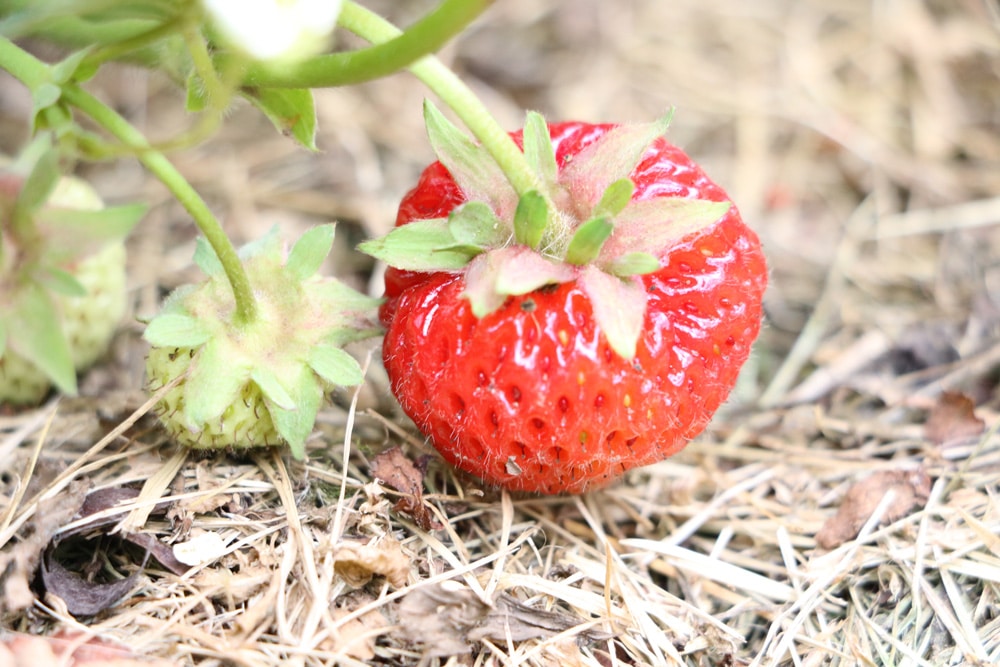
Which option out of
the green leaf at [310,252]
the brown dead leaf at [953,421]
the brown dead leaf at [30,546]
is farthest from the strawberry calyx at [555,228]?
the brown dead leaf at [953,421]

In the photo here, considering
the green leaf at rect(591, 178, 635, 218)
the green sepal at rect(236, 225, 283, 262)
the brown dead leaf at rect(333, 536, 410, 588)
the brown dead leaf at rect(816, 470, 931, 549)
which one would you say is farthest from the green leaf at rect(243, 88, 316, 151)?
the brown dead leaf at rect(816, 470, 931, 549)

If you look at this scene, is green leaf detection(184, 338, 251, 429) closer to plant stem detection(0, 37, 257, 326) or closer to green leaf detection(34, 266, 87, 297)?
plant stem detection(0, 37, 257, 326)

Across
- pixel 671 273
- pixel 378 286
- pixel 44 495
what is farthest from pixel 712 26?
pixel 44 495

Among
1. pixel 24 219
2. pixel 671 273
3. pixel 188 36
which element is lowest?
pixel 671 273

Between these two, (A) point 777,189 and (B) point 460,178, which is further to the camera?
(A) point 777,189

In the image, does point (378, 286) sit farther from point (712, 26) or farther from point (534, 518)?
point (712, 26)

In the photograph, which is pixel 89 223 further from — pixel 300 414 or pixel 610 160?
pixel 610 160

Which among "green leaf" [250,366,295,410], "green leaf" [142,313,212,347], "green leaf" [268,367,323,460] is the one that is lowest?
"green leaf" [268,367,323,460]
